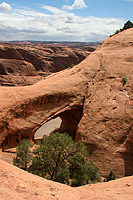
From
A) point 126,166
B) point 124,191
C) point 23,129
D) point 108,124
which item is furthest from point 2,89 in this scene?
point 124,191

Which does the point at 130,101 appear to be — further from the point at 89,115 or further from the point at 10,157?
the point at 10,157

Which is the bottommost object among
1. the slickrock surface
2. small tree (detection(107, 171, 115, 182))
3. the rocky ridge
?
small tree (detection(107, 171, 115, 182))

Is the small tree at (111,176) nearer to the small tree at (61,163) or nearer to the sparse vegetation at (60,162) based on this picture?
the sparse vegetation at (60,162)

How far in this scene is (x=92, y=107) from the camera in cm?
1745

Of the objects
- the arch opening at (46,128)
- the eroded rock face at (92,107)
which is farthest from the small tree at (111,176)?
the arch opening at (46,128)

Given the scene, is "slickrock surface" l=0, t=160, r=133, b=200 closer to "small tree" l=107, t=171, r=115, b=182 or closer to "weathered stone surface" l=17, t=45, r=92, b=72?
"small tree" l=107, t=171, r=115, b=182

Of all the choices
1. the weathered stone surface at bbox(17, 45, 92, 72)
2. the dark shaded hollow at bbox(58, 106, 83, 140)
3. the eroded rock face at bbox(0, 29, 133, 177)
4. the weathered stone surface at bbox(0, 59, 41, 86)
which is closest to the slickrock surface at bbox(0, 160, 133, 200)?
the eroded rock face at bbox(0, 29, 133, 177)

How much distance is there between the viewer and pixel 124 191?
6.20 meters

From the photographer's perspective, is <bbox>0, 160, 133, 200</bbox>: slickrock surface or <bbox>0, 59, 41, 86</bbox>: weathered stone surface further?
<bbox>0, 59, 41, 86</bbox>: weathered stone surface

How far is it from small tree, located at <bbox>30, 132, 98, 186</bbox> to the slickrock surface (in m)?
4.74

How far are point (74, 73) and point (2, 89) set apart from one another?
7895mm

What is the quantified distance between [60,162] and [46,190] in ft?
19.6

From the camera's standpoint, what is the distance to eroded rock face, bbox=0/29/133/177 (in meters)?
14.7

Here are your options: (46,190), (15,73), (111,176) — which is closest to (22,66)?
(15,73)
